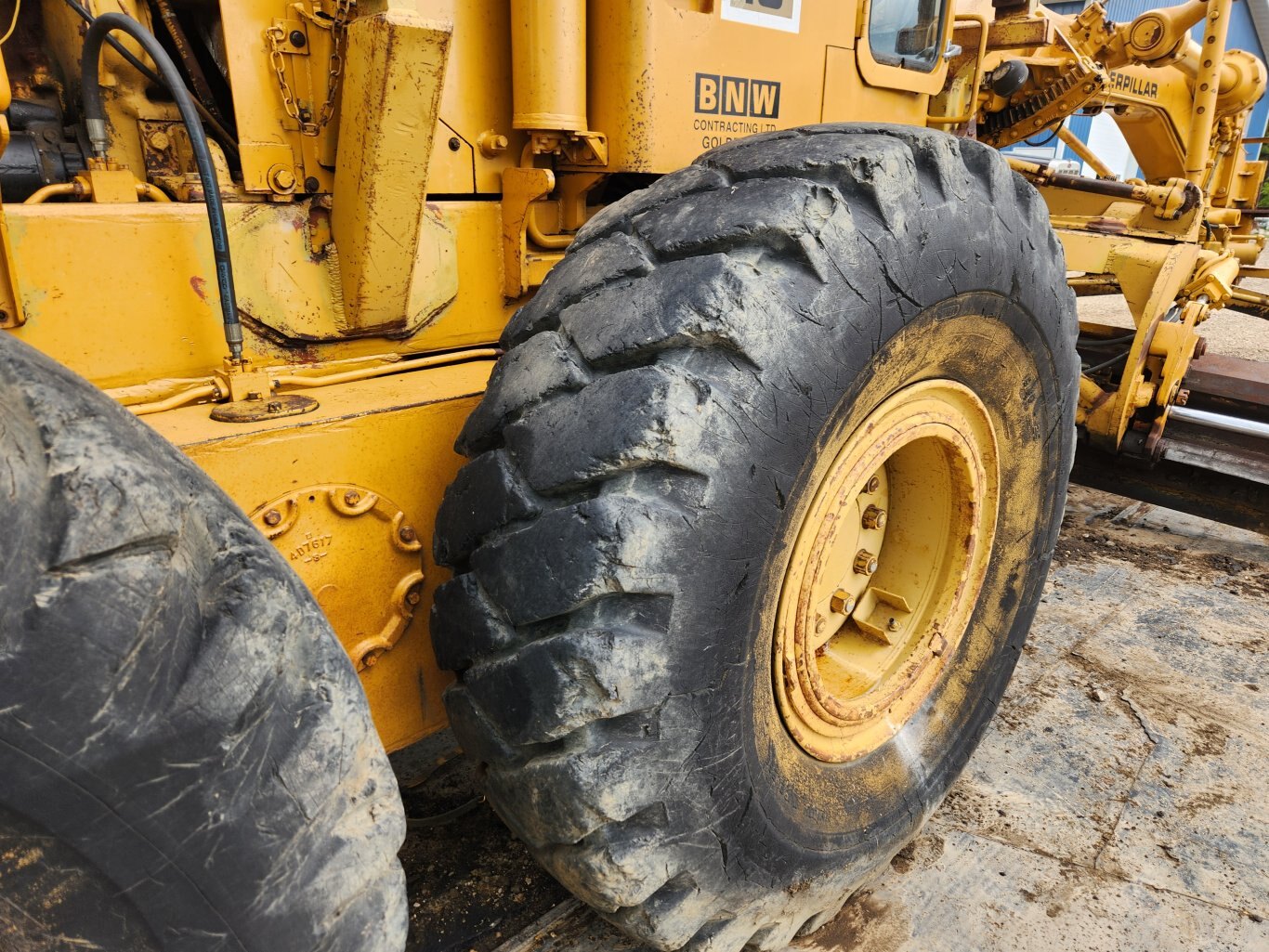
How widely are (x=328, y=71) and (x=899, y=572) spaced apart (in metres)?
1.77

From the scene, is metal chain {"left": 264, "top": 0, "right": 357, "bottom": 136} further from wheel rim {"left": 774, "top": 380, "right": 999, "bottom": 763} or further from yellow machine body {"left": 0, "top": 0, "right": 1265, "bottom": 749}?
wheel rim {"left": 774, "top": 380, "right": 999, "bottom": 763}

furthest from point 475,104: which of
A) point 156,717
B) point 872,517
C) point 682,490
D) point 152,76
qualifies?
point 156,717

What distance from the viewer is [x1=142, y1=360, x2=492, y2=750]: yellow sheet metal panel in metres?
1.55

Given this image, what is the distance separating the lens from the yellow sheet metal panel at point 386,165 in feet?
5.40

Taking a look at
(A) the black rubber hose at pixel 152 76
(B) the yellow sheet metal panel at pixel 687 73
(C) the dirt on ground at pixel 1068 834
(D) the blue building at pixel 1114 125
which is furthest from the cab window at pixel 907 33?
(D) the blue building at pixel 1114 125

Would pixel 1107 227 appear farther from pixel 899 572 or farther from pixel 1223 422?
pixel 899 572

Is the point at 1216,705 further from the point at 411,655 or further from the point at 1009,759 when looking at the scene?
the point at 411,655

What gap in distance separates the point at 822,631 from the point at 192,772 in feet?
5.18

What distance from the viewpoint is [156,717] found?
101 centimetres

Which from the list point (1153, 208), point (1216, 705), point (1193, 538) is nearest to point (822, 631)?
point (1216, 705)

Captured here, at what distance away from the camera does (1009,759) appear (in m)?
2.88

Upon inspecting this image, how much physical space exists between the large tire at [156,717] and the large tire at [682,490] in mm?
327

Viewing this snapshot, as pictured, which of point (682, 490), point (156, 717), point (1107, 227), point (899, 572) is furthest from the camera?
point (1107, 227)

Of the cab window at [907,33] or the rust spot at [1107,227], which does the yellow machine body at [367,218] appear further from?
the rust spot at [1107,227]
